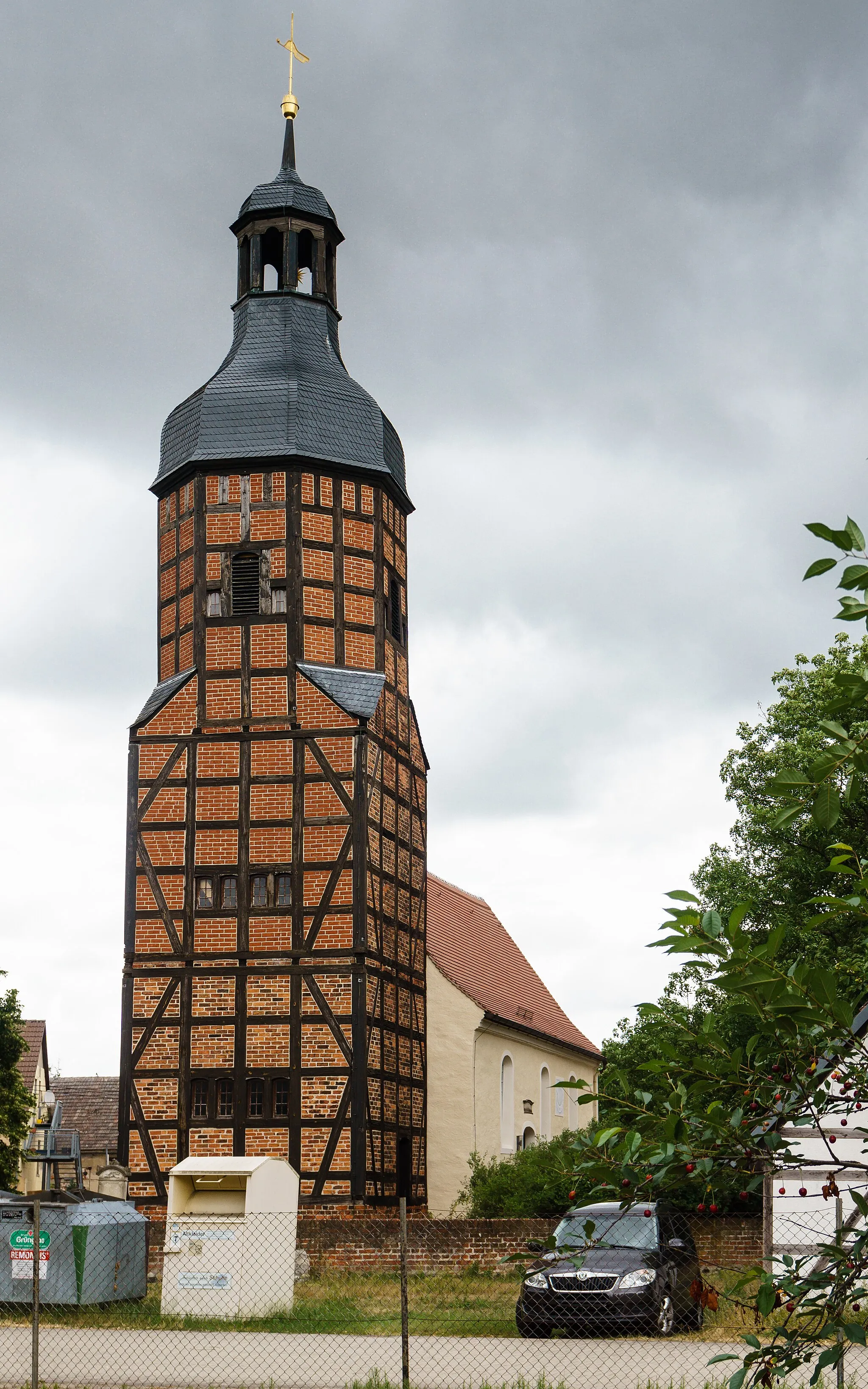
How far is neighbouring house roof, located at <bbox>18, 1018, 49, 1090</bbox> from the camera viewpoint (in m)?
47.8

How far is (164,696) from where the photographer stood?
2547cm

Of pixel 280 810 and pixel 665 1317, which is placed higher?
pixel 280 810

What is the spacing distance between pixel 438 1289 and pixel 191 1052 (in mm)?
7786

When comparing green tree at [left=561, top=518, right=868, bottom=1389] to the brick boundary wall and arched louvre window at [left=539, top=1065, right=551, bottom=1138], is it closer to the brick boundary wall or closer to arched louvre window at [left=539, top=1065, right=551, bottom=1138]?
the brick boundary wall

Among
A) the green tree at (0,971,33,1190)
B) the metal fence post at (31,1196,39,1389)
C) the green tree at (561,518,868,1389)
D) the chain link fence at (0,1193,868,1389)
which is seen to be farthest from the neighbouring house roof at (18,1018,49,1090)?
the green tree at (561,518,868,1389)

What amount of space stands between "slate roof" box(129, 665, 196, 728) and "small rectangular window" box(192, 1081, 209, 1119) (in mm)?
5932

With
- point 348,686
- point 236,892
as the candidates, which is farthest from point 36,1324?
point 348,686

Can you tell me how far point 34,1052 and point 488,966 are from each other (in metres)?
20.7

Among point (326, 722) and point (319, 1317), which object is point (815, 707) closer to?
point (326, 722)

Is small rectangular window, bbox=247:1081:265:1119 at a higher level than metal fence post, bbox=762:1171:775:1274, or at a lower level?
higher

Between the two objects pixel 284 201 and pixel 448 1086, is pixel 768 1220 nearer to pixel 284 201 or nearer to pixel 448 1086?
pixel 448 1086

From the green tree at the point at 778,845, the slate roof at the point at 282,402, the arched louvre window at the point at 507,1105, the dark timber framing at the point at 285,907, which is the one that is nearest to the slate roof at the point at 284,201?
the slate roof at the point at 282,402

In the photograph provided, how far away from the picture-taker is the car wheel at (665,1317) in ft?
41.6

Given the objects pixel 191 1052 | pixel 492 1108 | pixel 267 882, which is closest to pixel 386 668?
pixel 267 882
